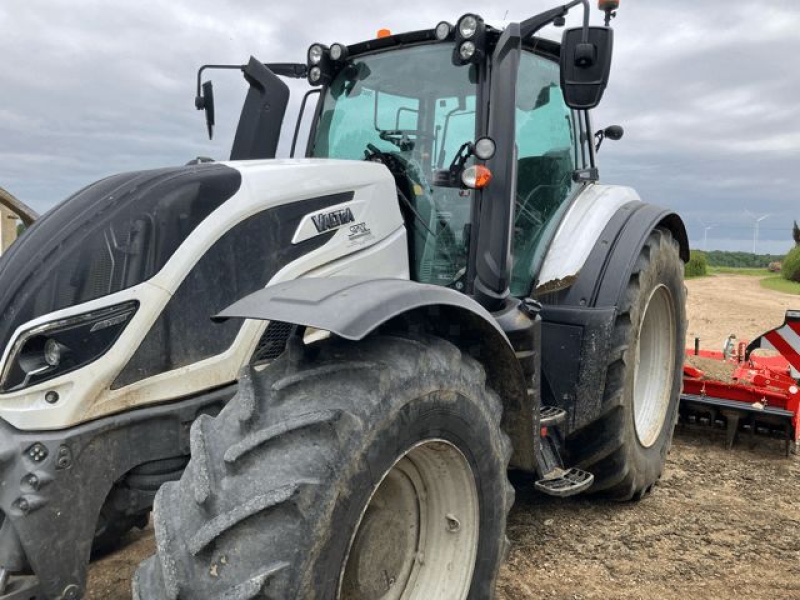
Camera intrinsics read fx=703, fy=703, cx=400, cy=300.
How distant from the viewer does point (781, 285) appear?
2003 cm

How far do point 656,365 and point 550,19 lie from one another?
241 centimetres

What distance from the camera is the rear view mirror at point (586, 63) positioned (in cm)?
257

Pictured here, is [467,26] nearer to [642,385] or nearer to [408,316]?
[408,316]

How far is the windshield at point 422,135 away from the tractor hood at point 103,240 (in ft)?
3.31

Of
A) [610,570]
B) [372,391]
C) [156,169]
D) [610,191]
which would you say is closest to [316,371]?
[372,391]

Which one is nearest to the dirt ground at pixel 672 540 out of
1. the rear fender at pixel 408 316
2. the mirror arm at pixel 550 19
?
the rear fender at pixel 408 316

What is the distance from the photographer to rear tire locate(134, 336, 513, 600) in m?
1.66

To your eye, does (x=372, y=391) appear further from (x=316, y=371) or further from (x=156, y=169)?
(x=156, y=169)

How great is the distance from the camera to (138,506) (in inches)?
85.0

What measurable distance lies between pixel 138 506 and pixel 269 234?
37.9 inches

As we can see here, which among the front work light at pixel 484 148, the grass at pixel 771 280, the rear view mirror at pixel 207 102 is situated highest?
the rear view mirror at pixel 207 102

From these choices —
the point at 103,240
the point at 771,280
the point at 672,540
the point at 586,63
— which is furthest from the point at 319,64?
the point at 771,280

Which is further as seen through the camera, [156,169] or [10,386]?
[156,169]

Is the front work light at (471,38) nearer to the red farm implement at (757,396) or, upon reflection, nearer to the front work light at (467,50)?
the front work light at (467,50)
